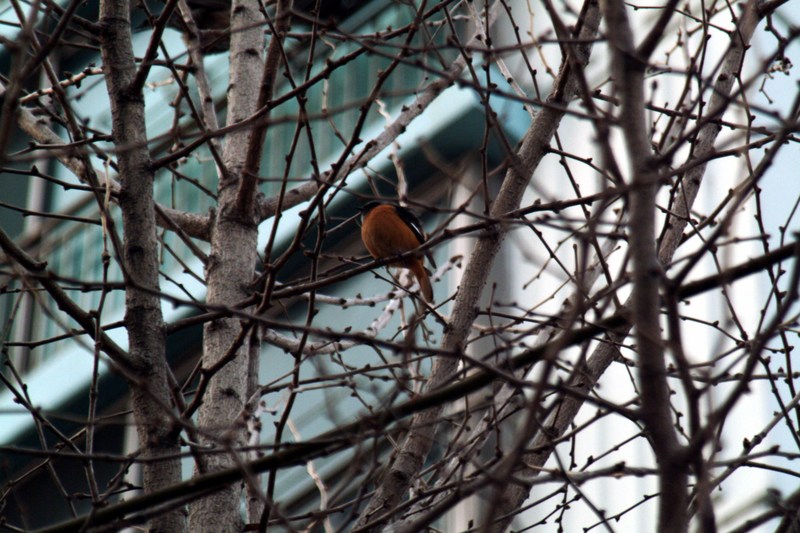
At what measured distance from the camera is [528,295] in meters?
7.99

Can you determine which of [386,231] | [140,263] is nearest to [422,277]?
[386,231]

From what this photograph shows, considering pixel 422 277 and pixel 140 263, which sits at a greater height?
pixel 422 277

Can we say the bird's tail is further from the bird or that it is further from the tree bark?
the tree bark

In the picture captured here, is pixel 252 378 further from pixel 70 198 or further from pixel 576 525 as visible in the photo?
pixel 70 198

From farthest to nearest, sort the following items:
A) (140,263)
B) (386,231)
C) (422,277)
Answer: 1. (386,231)
2. (422,277)
3. (140,263)

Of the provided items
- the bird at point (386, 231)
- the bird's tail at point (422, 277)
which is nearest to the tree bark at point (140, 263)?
the bird's tail at point (422, 277)

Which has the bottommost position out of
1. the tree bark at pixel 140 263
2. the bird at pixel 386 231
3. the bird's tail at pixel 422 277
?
the tree bark at pixel 140 263

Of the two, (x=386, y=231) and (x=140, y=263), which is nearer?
(x=140, y=263)

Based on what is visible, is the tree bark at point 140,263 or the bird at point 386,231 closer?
the tree bark at point 140,263

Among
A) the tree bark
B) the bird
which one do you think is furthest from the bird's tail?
the tree bark

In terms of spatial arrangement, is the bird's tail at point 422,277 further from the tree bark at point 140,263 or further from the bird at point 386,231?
the tree bark at point 140,263

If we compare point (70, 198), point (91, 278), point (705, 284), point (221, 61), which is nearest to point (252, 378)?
point (705, 284)

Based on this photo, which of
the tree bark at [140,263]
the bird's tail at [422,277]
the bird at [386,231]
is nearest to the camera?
the tree bark at [140,263]

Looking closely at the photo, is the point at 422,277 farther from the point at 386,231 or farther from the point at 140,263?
the point at 140,263
